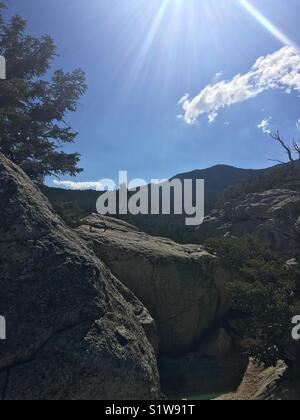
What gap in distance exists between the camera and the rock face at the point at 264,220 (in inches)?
763

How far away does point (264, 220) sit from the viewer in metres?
21.5

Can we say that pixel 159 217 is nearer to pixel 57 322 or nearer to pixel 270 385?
pixel 270 385

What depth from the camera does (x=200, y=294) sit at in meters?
12.4

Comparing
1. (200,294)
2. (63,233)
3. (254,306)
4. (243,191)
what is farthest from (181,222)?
(63,233)

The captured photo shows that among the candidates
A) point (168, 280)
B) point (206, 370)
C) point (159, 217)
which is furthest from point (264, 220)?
point (206, 370)

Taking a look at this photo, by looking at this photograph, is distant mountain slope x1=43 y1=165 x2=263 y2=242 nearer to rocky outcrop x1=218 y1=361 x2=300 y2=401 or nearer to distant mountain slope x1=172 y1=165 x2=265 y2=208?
distant mountain slope x1=172 y1=165 x2=265 y2=208

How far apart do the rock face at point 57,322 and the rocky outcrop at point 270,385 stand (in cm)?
352

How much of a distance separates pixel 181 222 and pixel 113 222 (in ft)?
43.8

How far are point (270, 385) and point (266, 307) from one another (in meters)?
1.76

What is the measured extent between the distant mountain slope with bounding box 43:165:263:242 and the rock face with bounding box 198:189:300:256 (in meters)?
1.81

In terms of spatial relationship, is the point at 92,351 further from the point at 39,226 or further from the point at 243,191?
the point at 243,191

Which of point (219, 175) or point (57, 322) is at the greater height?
point (219, 175)
